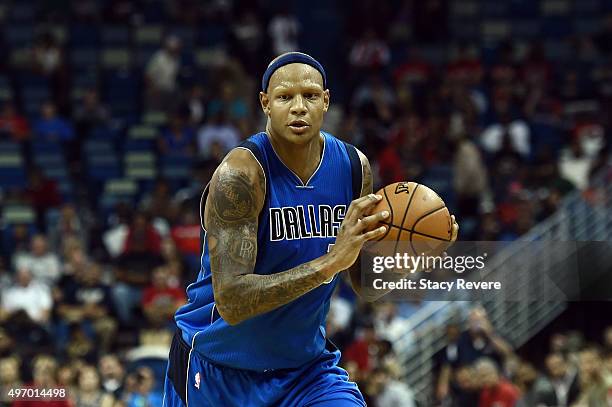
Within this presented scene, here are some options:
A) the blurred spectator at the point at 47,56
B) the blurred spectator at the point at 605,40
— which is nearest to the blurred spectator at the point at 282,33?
the blurred spectator at the point at 47,56

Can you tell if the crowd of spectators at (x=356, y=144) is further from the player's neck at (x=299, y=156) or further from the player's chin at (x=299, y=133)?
the player's chin at (x=299, y=133)

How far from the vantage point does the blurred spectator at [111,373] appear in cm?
1141

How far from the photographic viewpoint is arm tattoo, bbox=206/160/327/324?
5.22 meters

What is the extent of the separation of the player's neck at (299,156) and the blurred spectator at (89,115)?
1304cm

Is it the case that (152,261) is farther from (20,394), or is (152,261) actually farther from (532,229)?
(20,394)

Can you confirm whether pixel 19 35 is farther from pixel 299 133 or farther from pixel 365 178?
pixel 299 133

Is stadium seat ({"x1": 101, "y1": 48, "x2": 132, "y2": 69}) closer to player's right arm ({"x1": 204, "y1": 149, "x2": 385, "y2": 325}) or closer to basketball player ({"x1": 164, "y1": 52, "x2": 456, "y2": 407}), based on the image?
basketball player ({"x1": 164, "y1": 52, "x2": 456, "y2": 407})

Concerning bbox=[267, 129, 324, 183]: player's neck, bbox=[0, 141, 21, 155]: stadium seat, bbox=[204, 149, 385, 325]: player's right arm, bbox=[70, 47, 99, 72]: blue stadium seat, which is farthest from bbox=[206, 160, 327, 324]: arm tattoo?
bbox=[70, 47, 99, 72]: blue stadium seat

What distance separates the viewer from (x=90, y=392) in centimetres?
1099

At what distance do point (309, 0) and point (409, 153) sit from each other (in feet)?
17.8

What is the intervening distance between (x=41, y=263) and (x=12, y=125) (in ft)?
12.0

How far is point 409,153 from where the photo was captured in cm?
1703

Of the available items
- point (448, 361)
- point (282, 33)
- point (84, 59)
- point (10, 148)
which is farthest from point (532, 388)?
point (84, 59)

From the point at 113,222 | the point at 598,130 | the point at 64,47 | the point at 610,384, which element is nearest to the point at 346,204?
the point at 610,384
